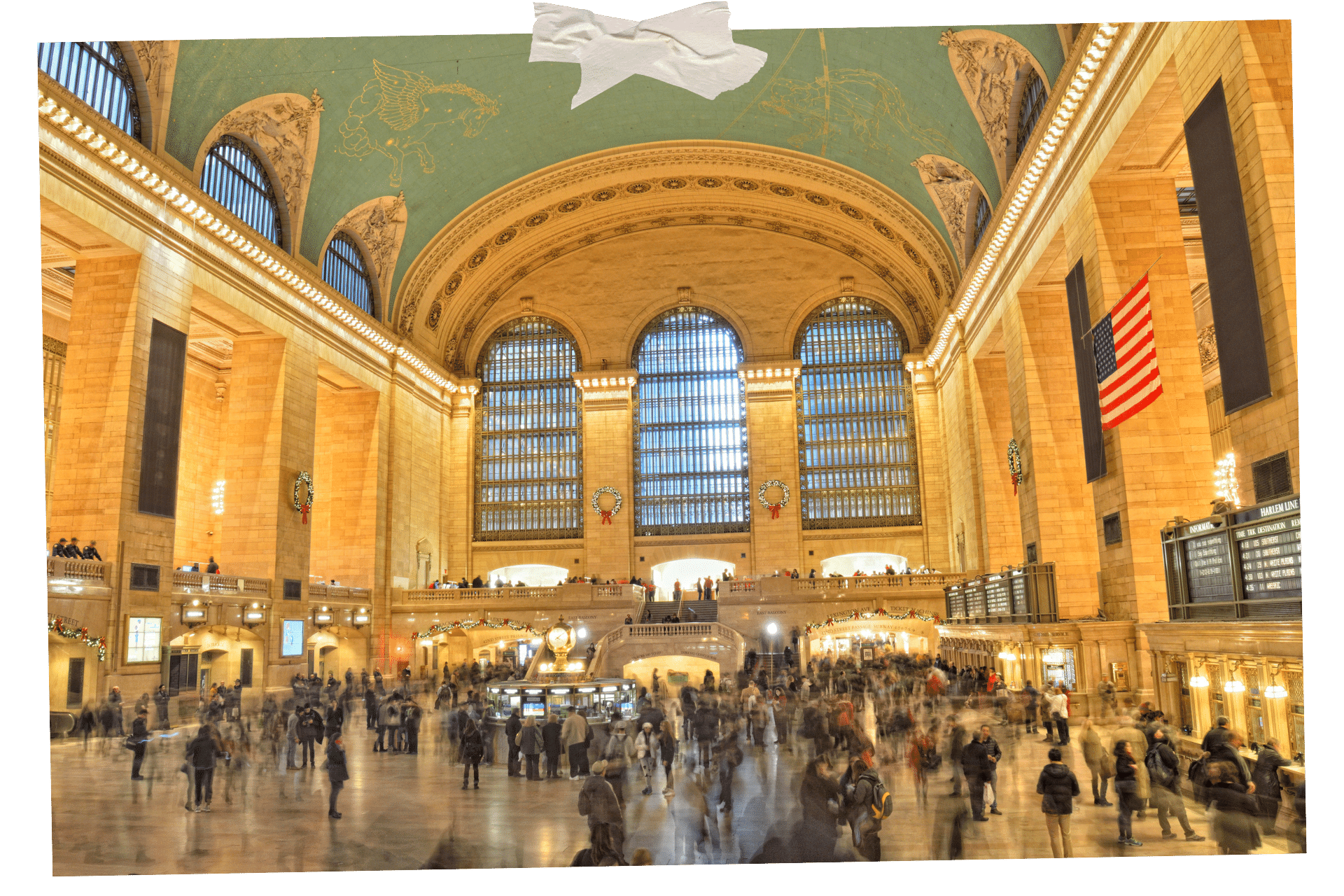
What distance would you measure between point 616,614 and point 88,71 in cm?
1979

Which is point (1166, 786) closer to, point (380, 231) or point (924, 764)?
point (924, 764)

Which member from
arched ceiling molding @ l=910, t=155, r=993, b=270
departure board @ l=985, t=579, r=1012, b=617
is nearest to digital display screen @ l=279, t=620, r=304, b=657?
departure board @ l=985, t=579, r=1012, b=617

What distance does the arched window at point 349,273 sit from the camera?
29891 mm

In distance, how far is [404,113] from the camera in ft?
70.8

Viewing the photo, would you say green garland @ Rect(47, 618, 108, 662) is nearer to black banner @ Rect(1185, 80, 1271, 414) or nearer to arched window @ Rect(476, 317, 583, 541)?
black banner @ Rect(1185, 80, 1271, 414)

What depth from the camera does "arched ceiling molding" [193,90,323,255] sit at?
65.5ft

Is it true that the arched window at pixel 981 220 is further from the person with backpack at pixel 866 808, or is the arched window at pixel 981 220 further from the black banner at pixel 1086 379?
the person with backpack at pixel 866 808

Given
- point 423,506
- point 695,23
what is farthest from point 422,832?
point 423,506

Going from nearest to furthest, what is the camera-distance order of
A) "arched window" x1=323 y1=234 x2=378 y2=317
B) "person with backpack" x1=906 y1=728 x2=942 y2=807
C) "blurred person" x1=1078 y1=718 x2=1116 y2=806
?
"blurred person" x1=1078 y1=718 x2=1116 y2=806, "person with backpack" x1=906 y1=728 x2=942 y2=807, "arched window" x1=323 y1=234 x2=378 y2=317

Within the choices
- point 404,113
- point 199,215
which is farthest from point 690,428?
point 199,215

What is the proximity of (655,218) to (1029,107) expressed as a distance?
64.7ft

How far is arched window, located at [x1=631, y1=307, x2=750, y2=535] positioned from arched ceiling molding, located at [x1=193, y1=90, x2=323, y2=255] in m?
16.8

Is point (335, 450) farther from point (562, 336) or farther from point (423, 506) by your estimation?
point (562, 336)

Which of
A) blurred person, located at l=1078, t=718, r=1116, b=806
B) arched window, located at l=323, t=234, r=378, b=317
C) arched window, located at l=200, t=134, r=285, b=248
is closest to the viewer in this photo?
blurred person, located at l=1078, t=718, r=1116, b=806
